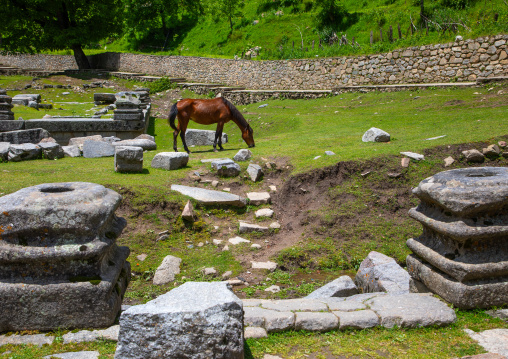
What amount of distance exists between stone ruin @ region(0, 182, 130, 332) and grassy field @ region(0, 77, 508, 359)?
22cm

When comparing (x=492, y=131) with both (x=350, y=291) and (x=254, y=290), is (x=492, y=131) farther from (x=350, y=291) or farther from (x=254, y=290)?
(x=254, y=290)

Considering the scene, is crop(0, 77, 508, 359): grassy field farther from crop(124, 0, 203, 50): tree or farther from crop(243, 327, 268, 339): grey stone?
crop(124, 0, 203, 50): tree

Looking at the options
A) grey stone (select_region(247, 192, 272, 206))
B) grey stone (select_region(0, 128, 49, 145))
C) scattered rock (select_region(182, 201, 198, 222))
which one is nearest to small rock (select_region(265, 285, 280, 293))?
scattered rock (select_region(182, 201, 198, 222))

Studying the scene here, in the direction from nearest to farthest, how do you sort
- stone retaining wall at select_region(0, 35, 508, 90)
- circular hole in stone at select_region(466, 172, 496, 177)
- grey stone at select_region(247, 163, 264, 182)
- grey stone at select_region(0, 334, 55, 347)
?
grey stone at select_region(0, 334, 55, 347) → circular hole in stone at select_region(466, 172, 496, 177) → grey stone at select_region(247, 163, 264, 182) → stone retaining wall at select_region(0, 35, 508, 90)

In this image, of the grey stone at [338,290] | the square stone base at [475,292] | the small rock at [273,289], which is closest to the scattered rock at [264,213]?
the small rock at [273,289]

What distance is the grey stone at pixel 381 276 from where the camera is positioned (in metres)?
4.75

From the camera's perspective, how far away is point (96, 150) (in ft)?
32.8

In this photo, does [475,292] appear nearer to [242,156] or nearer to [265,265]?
[265,265]

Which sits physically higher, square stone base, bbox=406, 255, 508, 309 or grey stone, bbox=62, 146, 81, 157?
square stone base, bbox=406, 255, 508, 309

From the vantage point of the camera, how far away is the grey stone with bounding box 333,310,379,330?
348 cm

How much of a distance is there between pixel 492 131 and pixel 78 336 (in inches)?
344

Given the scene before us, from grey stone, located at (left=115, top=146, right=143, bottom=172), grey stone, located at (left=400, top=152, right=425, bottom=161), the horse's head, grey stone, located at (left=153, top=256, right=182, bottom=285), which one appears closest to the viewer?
grey stone, located at (left=153, top=256, right=182, bottom=285)

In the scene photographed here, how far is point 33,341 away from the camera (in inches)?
127

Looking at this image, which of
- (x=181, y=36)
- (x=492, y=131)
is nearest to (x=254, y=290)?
(x=492, y=131)
